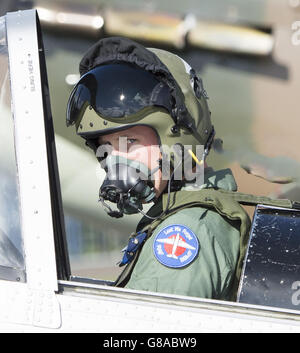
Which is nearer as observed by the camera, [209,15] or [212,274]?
[212,274]

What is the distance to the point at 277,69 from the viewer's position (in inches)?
241

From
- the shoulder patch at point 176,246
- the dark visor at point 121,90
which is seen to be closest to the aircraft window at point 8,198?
the dark visor at point 121,90

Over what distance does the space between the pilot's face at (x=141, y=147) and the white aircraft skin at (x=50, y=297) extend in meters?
0.34

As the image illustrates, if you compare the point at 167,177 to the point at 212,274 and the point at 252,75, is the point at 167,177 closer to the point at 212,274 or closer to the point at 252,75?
the point at 212,274

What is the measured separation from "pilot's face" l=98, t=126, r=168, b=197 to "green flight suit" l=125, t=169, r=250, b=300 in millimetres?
216

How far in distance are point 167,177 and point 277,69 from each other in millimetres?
4526

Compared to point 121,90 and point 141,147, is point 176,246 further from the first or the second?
point 121,90

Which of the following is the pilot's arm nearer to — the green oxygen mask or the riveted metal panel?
the green oxygen mask

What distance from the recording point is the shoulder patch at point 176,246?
1.60 metres

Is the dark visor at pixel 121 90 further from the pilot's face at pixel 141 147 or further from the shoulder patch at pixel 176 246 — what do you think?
the shoulder patch at pixel 176 246

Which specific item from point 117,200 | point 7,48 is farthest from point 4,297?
point 7,48

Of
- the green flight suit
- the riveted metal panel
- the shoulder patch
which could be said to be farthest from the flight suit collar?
the riveted metal panel

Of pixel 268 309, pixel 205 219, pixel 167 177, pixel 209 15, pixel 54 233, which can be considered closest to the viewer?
pixel 268 309

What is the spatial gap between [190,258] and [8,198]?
1.79 feet
